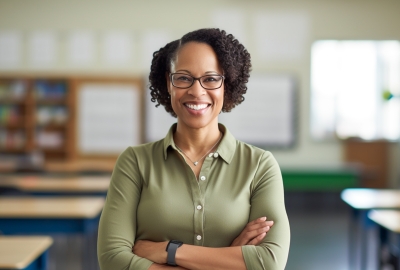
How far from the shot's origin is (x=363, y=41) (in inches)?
312

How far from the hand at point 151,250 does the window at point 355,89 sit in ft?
22.4

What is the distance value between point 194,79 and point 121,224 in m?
0.48

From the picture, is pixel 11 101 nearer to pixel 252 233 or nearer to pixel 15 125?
pixel 15 125

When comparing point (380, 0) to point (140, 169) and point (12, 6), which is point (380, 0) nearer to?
point (12, 6)

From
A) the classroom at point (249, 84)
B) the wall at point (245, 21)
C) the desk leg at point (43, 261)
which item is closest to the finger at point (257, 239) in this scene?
the desk leg at point (43, 261)

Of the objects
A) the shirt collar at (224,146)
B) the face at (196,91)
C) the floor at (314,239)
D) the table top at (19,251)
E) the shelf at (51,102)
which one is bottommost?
the floor at (314,239)

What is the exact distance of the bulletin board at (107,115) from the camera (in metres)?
7.88

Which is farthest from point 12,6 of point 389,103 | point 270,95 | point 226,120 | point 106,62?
point 389,103

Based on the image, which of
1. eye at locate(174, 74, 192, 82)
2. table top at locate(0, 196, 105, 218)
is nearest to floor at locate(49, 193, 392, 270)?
table top at locate(0, 196, 105, 218)

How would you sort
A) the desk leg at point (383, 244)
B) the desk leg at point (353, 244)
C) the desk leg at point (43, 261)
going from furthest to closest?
the desk leg at point (353, 244) → the desk leg at point (383, 244) → the desk leg at point (43, 261)

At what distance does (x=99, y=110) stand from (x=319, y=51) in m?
3.68

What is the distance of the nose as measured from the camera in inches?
56.5

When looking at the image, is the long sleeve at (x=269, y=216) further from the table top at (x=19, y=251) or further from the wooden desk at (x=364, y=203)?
the wooden desk at (x=364, y=203)

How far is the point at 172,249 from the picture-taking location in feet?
4.64
